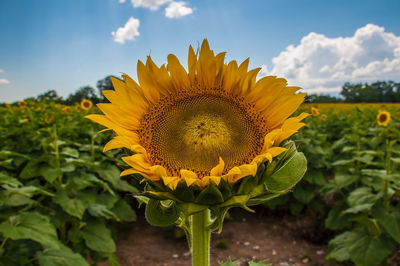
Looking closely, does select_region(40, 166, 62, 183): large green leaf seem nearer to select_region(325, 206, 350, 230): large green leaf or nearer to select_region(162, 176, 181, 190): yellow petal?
select_region(162, 176, 181, 190): yellow petal

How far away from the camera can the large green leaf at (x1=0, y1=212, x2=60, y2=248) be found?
2.01 m

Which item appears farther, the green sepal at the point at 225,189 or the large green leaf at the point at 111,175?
the large green leaf at the point at 111,175

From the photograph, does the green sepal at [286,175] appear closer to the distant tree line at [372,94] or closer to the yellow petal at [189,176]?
the yellow petal at [189,176]

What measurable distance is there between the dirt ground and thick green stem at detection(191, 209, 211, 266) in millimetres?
3381

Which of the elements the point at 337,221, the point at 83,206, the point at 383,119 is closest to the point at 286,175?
the point at 83,206

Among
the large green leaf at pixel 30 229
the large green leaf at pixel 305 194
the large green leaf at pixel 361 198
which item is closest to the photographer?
→ the large green leaf at pixel 30 229

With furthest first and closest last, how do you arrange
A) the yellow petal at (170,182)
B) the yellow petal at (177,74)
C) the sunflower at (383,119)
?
the sunflower at (383,119) → the yellow petal at (177,74) → the yellow petal at (170,182)

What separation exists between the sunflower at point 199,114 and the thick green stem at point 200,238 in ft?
0.68

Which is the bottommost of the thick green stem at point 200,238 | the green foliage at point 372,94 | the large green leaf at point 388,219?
the large green leaf at point 388,219

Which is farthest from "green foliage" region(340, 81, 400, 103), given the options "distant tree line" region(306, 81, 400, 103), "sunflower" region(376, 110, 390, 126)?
"sunflower" region(376, 110, 390, 126)

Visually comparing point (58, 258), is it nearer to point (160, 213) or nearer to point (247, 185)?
point (160, 213)

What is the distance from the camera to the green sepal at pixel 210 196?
0.66 metres

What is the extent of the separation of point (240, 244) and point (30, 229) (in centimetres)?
323

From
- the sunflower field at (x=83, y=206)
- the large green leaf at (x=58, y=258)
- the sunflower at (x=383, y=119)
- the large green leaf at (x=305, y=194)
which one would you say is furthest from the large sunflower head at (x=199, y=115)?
the sunflower at (x=383, y=119)
